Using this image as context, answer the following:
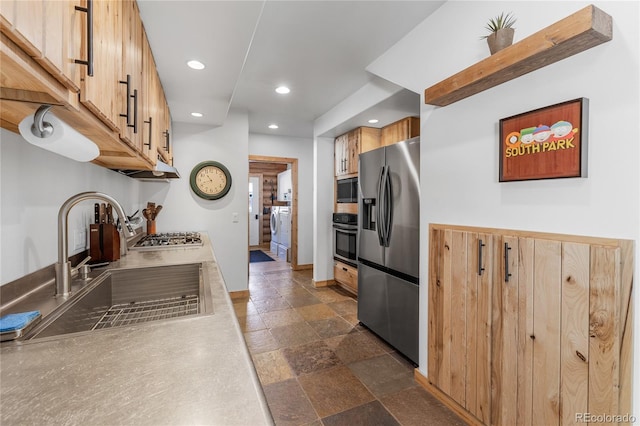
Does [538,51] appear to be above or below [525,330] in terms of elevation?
above

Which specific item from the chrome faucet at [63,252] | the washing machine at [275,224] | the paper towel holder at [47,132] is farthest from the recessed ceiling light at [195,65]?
the washing machine at [275,224]

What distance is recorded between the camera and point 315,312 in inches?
134

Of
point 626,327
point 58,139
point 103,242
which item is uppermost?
point 58,139

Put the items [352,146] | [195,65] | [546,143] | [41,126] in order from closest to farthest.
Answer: [41,126] → [546,143] → [195,65] → [352,146]

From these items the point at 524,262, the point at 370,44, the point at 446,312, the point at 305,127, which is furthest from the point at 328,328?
the point at 305,127

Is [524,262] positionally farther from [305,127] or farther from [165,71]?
[305,127]

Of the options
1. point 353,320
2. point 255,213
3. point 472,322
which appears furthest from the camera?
point 255,213

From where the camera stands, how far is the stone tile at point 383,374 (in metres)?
2.03

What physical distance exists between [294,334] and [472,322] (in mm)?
1718

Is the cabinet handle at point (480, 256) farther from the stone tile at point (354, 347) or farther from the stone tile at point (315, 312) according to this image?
the stone tile at point (315, 312)

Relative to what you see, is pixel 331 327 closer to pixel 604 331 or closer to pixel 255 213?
pixel 604 331

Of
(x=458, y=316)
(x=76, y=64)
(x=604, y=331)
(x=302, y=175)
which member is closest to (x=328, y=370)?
(x=458, y=316)

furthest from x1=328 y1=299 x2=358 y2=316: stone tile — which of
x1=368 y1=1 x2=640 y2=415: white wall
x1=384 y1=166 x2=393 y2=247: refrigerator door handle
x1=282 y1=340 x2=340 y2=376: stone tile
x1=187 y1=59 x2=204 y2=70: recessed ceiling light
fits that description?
x1=187 y1=59 x2=204 y2=70: recessed ceiling light

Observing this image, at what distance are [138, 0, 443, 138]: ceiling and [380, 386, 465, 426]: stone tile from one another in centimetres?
243
